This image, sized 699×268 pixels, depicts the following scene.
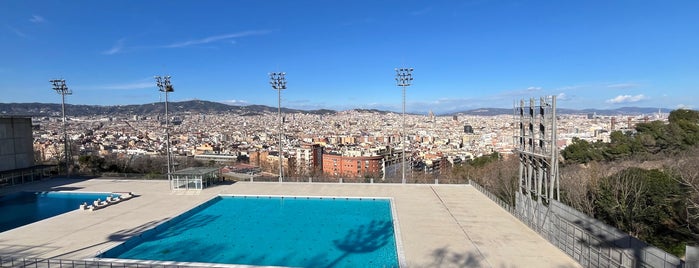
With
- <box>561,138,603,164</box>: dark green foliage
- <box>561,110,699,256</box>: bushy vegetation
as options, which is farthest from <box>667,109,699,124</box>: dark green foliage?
<box>561,110,699,256</box>: bushy vegetation

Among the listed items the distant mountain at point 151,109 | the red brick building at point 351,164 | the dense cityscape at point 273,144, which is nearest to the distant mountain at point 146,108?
the distant mountain at point 151,109

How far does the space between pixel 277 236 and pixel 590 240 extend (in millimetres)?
8043

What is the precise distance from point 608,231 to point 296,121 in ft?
424

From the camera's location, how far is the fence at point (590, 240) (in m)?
6.30

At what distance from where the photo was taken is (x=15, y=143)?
795 inches

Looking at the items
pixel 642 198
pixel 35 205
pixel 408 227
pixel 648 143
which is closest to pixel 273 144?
pixel 35 205

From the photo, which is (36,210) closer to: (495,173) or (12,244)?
(12,244)

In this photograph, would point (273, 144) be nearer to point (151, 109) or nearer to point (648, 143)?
point (151, 109)

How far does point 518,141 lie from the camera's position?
12000mm

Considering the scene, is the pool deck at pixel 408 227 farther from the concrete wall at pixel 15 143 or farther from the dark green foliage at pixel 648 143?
the dark green foliage at pixel 648 143

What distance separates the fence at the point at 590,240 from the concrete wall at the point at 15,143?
2544cm

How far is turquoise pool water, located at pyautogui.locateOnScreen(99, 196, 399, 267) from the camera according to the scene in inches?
360

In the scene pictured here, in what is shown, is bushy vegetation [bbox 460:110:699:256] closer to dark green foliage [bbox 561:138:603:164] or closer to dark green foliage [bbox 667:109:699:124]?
dark green foliage [bbox 561:138:603:164]

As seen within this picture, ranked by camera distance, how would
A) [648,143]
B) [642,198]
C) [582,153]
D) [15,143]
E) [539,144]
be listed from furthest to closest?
[582,153]
[648,143]
[15,143]
[642,198]
[539,144]
